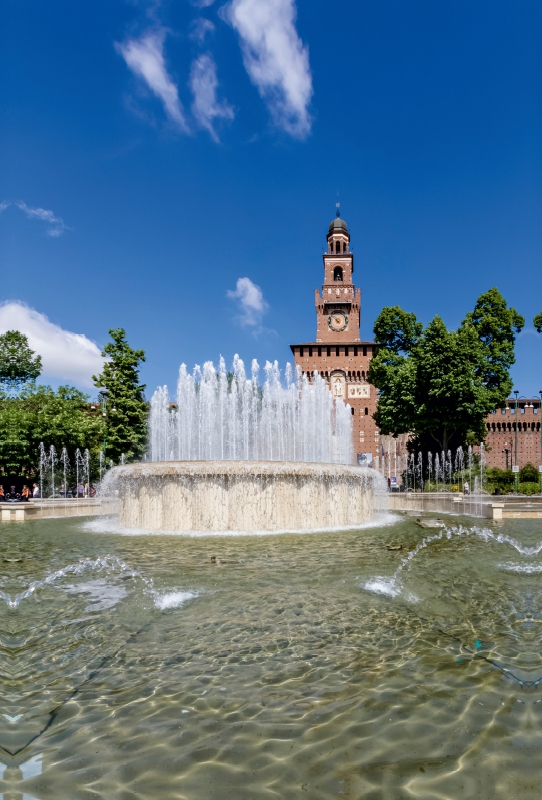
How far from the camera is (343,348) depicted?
54.2m

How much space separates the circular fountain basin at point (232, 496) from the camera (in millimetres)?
11664

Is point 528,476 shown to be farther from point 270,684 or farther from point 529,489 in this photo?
point 270,684

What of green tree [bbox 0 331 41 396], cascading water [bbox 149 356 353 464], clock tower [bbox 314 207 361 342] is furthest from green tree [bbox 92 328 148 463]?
clock tower [bbox 314 207 361 342]

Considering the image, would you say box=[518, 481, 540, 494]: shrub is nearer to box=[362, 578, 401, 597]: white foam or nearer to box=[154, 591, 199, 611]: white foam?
box=[362, 578, 401, 597]: white foam

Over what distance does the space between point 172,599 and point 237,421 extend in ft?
65.5

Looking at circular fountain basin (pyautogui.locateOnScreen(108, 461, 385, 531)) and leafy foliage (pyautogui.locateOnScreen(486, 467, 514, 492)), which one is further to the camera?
leafy foliage (pyautogui.locateOnScreen(486, 467, 514, 492))

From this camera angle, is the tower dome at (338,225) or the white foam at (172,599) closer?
the white foam at (172,599)

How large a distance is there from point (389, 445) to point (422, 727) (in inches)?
2015

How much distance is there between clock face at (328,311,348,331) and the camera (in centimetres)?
5694

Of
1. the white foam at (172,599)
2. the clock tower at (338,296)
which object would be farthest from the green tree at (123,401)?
the clock tower at (338,296)

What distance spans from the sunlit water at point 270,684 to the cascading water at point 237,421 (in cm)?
1419

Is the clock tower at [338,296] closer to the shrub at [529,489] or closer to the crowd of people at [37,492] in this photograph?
the shrub at [529,489]

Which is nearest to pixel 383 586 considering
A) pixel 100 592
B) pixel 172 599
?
pixel 172 599

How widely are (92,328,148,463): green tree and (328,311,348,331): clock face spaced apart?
3173 cm
